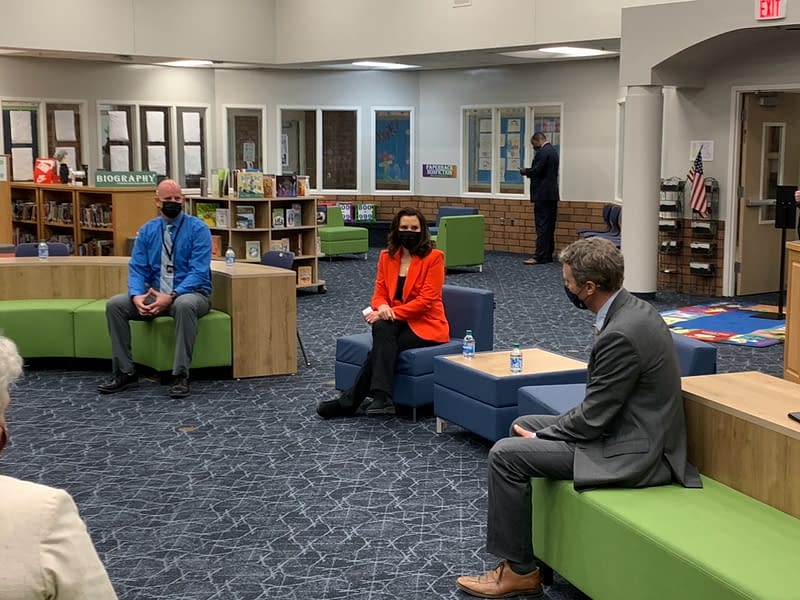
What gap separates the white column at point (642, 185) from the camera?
11688mm

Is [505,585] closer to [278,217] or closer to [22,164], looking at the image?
[278,217]

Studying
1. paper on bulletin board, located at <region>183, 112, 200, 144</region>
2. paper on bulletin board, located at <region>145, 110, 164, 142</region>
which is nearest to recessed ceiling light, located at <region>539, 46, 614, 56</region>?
paper on bulletin board, located at <region>183, 112, 200, 144</region>

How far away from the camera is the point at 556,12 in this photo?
41.9 feet

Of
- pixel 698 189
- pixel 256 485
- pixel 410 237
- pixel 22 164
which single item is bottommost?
pixel 256 485

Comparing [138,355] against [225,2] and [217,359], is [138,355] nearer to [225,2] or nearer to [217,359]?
[217,359]

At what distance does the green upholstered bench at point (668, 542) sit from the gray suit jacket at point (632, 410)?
73 millimetres

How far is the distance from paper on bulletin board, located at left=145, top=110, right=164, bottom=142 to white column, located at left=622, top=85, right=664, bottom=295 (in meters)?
8.41

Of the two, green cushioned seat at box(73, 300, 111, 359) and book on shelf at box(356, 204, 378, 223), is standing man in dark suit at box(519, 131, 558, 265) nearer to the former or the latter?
book on shelf at box(356, 204, 378, 223)

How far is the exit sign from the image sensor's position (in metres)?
9.88

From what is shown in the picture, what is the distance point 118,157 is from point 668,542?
48.4 ft

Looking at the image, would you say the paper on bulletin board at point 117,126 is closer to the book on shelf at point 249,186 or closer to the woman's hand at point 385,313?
the book on shelf at point 249,186

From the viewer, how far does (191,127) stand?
17.6m

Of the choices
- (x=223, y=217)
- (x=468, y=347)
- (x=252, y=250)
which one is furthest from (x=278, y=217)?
(x=468, y=347)

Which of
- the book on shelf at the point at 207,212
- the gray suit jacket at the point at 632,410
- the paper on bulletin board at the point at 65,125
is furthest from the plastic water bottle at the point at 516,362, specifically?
the paper on bulletin board at the point at 65,125
